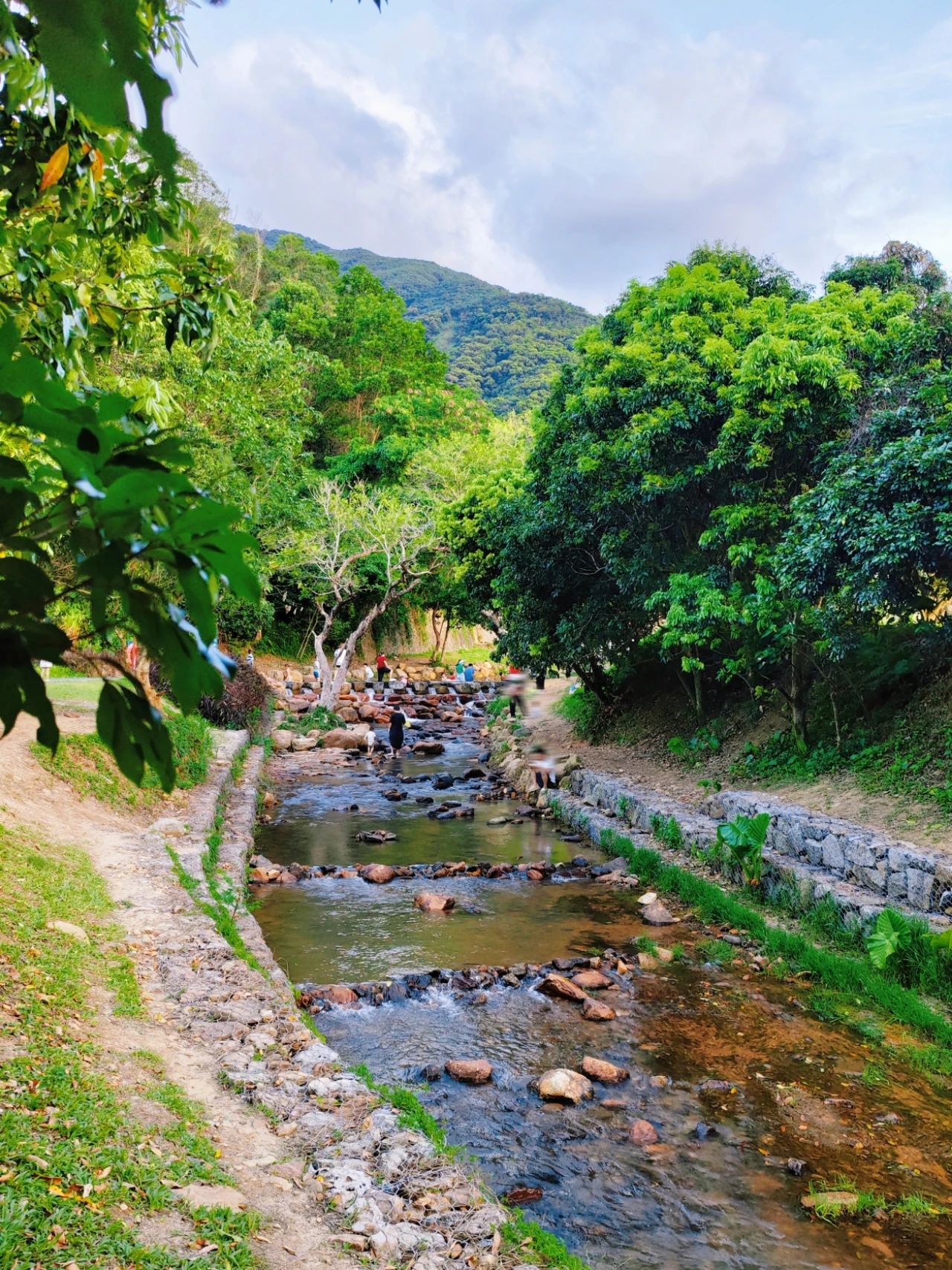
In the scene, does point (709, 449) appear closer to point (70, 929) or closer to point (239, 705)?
point (70, 929)

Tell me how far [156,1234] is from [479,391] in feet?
186

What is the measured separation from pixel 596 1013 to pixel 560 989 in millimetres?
504

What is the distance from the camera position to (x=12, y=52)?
1.42 m

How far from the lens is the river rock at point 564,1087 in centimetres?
603

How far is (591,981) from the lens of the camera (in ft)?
26.2

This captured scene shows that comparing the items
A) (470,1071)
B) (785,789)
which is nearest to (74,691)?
(470,1071)

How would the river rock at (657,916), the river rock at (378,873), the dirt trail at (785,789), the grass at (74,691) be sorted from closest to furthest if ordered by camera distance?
the dirt trail at (785,789), the river rock at (657,916), the river rock at (378,873), the grass at (74,691)

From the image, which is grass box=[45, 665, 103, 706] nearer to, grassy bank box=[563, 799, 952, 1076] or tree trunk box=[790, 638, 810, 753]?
grassy bank box=[563, 799, 952, 1076]

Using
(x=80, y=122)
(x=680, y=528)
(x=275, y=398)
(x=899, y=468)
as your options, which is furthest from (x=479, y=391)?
(x=80, y=122)

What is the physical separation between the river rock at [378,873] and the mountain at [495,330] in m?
36.4

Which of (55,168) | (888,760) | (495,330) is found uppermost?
(495,330)

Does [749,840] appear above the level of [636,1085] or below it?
above

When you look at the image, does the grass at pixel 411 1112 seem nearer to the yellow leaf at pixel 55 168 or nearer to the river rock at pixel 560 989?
the river rock at pixel 560 989

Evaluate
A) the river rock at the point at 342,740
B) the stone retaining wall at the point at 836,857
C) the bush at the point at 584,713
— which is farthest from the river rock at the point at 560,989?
the river rock at the point at 342,740
